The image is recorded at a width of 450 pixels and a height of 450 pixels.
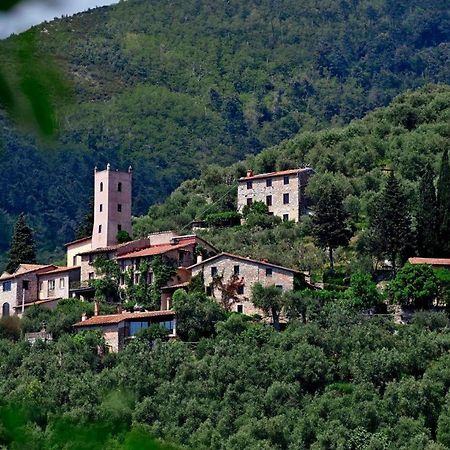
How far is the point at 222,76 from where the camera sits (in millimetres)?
137625

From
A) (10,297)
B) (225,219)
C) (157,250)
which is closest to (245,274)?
(157,250)

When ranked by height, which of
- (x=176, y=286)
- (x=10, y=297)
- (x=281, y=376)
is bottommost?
(x=281, y=376)

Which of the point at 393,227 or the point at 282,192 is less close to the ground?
the point at 282,192

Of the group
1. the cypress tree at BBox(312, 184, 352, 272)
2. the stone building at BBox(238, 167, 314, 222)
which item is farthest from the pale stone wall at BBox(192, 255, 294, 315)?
the stone building at BBox(238, 167, 314, 222)

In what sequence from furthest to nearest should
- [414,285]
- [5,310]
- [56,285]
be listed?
[5,310] → [56,285] → [414,285]

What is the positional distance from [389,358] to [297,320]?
15.6 feet

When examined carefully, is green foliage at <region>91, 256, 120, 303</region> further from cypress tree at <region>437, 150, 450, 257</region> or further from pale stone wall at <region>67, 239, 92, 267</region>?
cypress tree at <region>437, 150, 450, 257</region>

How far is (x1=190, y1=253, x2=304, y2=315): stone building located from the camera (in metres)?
45.5

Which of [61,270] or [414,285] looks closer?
[414,285]

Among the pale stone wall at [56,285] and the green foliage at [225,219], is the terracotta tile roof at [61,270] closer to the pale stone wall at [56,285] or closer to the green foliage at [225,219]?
the pale stone wall at [56,285]

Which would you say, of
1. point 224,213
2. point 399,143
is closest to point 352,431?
point 224,213

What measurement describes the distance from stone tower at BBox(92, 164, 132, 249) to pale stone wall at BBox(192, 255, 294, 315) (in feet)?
25.8

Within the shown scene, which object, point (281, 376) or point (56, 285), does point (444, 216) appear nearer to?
point (281, 376)

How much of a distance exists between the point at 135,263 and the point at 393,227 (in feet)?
31.2
